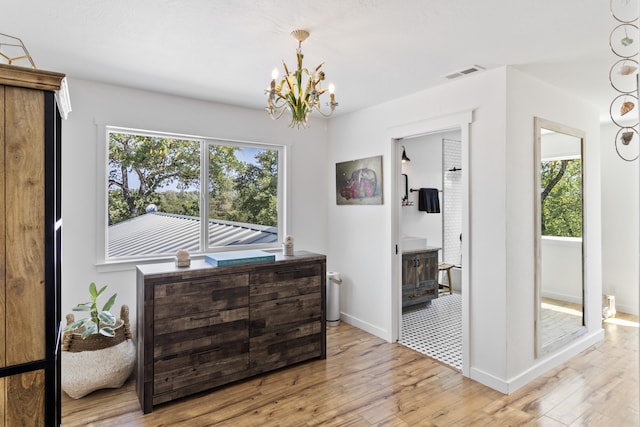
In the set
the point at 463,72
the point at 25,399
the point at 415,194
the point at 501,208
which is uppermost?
the point at 463,72

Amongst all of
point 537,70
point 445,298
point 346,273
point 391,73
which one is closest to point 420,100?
point 391,73

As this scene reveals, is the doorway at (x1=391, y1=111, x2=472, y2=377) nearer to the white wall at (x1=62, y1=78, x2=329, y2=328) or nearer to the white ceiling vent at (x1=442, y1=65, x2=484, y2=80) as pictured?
the white ceiling vent at (x1=442, y1=65, x2=484, y2=80)

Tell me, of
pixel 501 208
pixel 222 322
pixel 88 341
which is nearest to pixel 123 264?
pixel 88 341

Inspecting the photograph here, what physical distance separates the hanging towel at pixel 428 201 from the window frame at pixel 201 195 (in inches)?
93.8

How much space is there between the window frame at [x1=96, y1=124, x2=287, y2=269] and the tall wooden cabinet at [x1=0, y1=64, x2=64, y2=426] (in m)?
1.97

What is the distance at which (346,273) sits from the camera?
14.3 feet

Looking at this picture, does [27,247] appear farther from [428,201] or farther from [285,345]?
[428,201]

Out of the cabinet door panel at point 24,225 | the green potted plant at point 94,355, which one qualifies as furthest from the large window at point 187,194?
the cabinet door panel at point 24,225

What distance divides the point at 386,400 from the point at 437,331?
5.28 ft

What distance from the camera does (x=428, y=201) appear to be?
554cm

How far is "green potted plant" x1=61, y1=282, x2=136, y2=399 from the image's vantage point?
2.57 metres

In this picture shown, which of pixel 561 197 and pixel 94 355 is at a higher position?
pixel 561 197

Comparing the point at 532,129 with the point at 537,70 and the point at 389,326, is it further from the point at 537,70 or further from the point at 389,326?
the point at 389,326

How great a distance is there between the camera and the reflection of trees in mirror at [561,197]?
3141 mm
